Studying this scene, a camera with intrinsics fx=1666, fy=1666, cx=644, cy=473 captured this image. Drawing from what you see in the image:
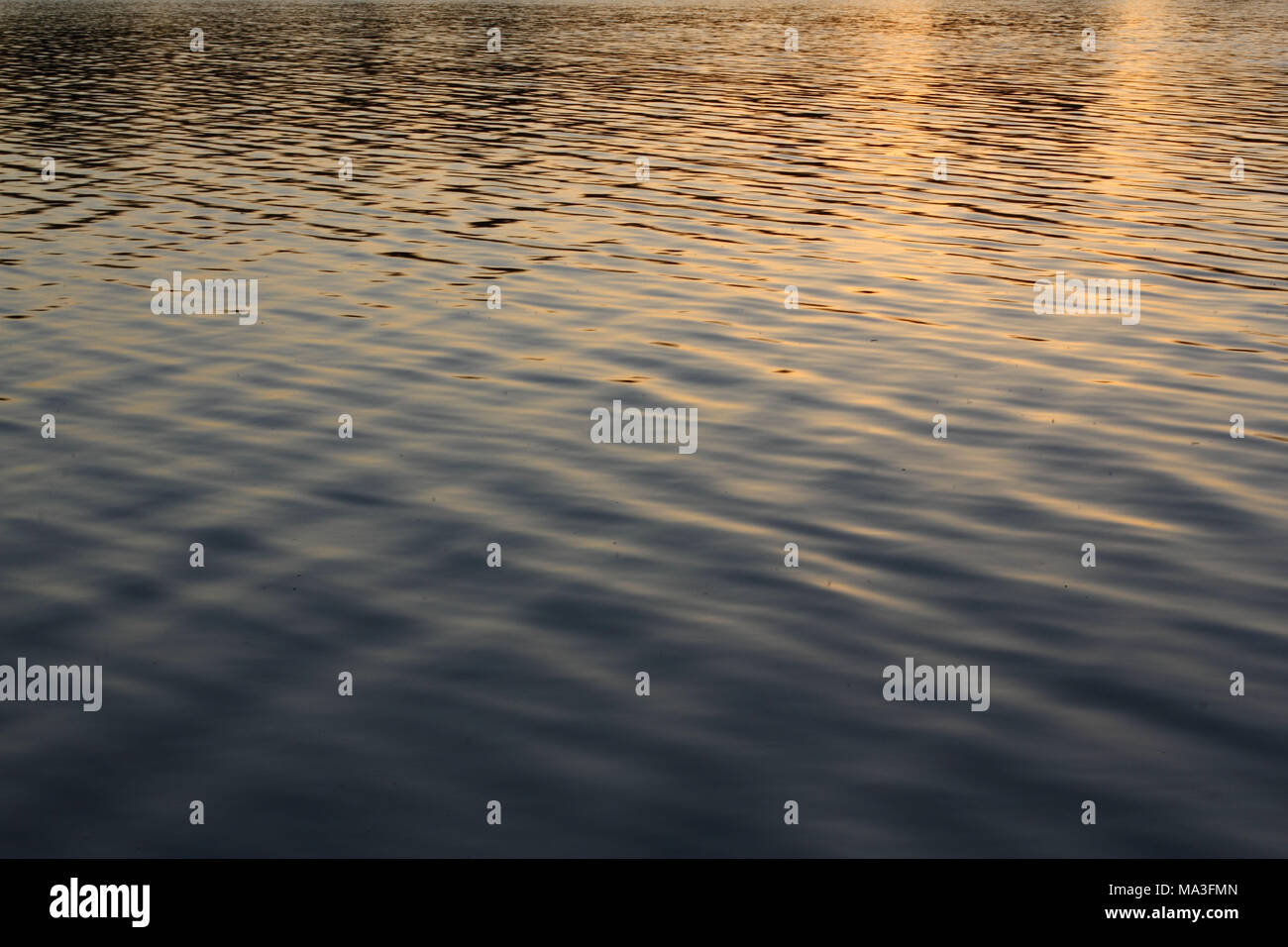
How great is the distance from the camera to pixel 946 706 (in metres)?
12.0

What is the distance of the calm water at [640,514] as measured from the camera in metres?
10.8

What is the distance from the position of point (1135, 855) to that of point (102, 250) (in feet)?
78.4

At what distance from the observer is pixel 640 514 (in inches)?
628

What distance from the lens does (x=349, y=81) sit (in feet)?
206

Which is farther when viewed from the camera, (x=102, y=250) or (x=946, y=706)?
(x=102, y=250)

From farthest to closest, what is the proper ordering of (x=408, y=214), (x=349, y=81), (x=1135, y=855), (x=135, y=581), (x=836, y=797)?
(x=349, y=81)
(x=408, y=214)
(x=135, y=581)
(x=836, y=797)
(x=1135, y=855)

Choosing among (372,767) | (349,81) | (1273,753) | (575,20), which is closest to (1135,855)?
(1273,753)

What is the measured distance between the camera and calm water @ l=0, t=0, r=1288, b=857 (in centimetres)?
1075
